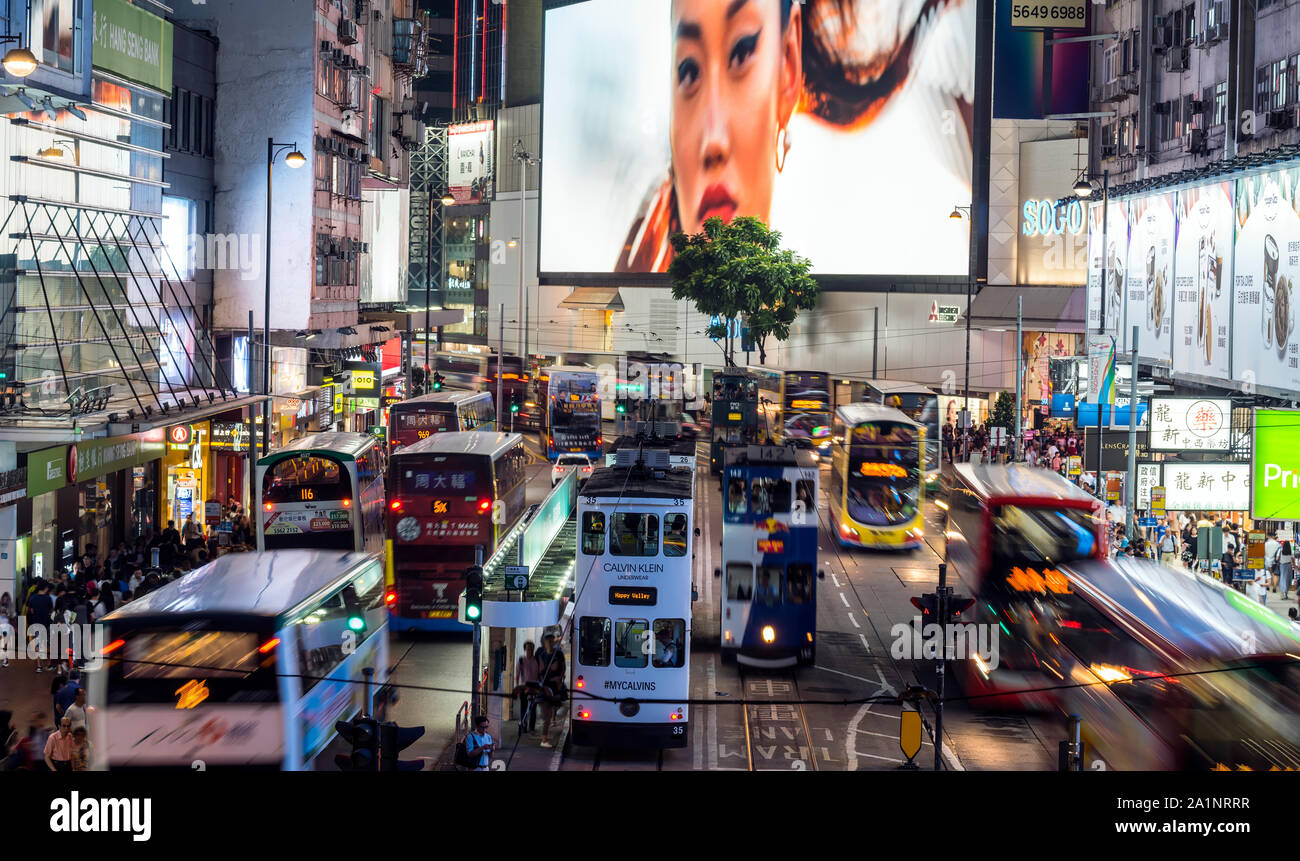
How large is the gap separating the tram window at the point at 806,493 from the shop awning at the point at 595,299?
5705cm

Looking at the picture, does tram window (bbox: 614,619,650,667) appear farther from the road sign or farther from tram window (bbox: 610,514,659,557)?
the road sign

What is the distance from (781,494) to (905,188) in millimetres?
44216

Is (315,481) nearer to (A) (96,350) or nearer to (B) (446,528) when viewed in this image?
(B) (446,528)

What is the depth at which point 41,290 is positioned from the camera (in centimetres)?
2584

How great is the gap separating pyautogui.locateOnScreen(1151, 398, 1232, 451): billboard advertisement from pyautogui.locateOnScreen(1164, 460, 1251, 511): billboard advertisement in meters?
0.76

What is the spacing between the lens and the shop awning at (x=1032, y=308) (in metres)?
59.2

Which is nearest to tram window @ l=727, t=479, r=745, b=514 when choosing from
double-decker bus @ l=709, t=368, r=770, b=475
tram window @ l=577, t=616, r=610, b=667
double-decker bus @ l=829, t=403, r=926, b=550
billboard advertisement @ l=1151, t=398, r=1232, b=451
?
tram window @ l=577, t=616, r=610, b=667

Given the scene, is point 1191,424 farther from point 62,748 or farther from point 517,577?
point 62,748

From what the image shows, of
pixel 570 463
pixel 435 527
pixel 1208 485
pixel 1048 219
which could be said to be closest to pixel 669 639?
pixel 435 527

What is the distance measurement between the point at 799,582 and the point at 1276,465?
27.9 ft

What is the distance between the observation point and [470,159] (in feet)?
308

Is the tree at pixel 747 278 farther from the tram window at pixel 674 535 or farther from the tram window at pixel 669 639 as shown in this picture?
the tram window at pixel 669 639

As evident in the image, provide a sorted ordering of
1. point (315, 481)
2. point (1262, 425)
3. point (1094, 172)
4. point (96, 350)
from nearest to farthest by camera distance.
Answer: point (1262, 425) < point (315, 481) < point (96, 350) < point (1094, 172)
